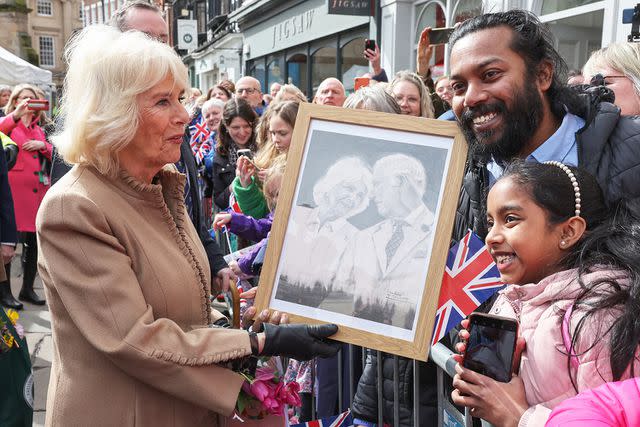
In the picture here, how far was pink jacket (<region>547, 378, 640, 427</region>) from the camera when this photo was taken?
99 cm

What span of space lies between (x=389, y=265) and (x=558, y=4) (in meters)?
6.35

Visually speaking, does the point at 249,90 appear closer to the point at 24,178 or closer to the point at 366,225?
the point at 24,178

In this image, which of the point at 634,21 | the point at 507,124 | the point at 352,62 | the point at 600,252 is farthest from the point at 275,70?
the point at 600,252

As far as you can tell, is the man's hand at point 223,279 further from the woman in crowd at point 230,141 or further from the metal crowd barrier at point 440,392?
the woman in crowd at point 230,141

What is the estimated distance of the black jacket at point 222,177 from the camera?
19.3 ft

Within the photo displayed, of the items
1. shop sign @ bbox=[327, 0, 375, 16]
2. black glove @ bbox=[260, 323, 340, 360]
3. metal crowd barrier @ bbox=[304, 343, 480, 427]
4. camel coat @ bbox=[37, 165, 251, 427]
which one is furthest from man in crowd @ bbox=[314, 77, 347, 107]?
shop sign @ bbox=[327, 0, 375, 16]

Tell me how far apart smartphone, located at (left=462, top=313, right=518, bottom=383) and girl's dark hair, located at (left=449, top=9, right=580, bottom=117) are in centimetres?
90

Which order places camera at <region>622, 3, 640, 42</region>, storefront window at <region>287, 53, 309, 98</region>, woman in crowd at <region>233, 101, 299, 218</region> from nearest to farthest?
1. camera at <region>622, 3, 640, 42</region>
2. woman in crowd at <region>233, 101, 299, 218</region>
3. storefront window at <region>287, 53, 309, 98</region>

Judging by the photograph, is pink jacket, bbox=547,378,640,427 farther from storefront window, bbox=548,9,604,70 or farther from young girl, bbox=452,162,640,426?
storefront window, bbox=548,9,604,70

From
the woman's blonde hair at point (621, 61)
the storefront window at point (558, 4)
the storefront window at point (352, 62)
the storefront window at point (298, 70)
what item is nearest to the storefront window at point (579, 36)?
the storefront window at point (558, 4)

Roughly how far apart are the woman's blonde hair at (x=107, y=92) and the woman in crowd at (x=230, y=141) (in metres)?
3.82

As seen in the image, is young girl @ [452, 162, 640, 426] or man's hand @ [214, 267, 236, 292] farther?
man's hand @ [214, 267, 236, 292]

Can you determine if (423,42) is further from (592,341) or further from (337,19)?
(337,19)

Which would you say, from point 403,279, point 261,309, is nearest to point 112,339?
point 261,309
